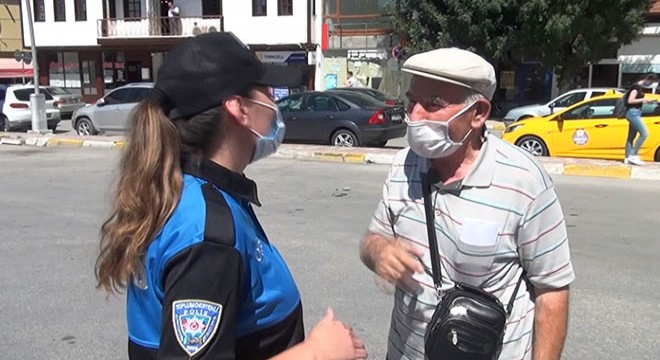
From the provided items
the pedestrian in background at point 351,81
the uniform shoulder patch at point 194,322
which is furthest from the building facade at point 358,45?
the uniform shoulder patch at point 194,322

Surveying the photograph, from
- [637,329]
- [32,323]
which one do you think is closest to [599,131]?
[637,329]

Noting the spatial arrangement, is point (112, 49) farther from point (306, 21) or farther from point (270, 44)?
point (306, 21)

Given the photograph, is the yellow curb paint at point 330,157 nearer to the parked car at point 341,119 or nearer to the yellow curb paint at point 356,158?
the yellow curb paint at point 356,158

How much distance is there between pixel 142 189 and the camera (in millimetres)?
1537

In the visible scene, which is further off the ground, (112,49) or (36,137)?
(112,49)

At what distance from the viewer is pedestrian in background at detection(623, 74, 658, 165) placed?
36.7ft

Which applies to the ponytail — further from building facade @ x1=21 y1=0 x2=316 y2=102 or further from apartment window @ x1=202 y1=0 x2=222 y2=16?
apartment window @ x1=202 y1=0 x2=222 y2=16

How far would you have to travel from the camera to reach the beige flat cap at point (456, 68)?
2000mm

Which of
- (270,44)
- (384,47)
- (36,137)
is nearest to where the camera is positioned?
(36,137)

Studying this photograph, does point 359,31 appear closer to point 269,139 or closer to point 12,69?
point 12,69

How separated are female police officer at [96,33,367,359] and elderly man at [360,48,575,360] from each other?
517mm

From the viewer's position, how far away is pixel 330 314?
1.71 metres

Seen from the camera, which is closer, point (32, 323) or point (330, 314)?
point (330, 314)

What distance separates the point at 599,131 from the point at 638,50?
599 inches
